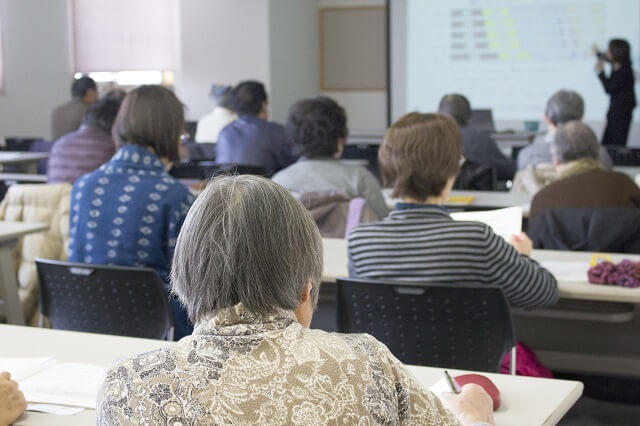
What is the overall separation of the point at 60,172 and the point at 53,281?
81.7 inches

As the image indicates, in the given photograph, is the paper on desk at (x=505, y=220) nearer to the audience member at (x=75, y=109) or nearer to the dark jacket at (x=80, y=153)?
the dark jacket at (x=80, y=153)

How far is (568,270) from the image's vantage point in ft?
9.63

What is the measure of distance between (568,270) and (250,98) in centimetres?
352

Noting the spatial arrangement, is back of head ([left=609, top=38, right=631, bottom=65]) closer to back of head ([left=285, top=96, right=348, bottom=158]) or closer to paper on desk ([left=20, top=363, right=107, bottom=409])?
back of head ([left=285, top=96, right=348, bottom=158])

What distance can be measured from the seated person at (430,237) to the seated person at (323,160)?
55.7 inches

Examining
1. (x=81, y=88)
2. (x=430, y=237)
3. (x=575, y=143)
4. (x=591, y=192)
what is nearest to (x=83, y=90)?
(x=81, y=88)

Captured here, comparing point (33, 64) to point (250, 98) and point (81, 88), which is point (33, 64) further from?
point (250, 98)

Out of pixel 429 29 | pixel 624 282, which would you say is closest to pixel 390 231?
pixel 624 282

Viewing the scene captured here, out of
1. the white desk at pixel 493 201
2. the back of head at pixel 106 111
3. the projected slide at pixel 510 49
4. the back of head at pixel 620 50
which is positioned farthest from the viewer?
the projected slide at pixel 510 49

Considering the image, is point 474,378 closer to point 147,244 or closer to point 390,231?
point 390,231

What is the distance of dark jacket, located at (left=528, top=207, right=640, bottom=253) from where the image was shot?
3312mm

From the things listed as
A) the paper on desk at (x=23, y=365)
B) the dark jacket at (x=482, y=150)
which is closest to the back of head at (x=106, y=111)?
the dark jacket at (x=482, y=150)

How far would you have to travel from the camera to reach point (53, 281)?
2.77m

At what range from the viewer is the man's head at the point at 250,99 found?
6090mm
